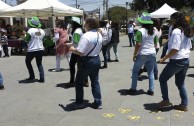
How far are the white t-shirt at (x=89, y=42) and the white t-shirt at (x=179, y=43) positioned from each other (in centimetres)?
122

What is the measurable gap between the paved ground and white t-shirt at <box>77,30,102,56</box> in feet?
3.57

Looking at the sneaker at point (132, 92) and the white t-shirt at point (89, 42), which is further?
the sneaker at point (132, 92)

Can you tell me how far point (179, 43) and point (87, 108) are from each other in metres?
2.05

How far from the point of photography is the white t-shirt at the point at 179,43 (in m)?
5.48

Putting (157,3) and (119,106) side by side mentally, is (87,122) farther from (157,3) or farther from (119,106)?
(157,3)

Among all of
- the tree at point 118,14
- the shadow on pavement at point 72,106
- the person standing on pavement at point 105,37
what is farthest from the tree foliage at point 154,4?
the shadow on pavement at point 72,106

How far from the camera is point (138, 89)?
7.86 m

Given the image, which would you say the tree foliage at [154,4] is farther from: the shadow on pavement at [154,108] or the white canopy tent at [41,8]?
the shadow on pavement at [154,108]

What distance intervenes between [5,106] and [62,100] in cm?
112

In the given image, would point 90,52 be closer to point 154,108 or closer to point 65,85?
point 154,108

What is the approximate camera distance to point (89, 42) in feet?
19.0

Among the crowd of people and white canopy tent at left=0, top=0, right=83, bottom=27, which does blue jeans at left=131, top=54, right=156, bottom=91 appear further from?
white canopy tent at left=0, top=0, right=83, bottom=27

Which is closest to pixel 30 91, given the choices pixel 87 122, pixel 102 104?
pixel 102 104

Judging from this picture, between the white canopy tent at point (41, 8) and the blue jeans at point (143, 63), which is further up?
the white canopy tent at point (41, 8)
